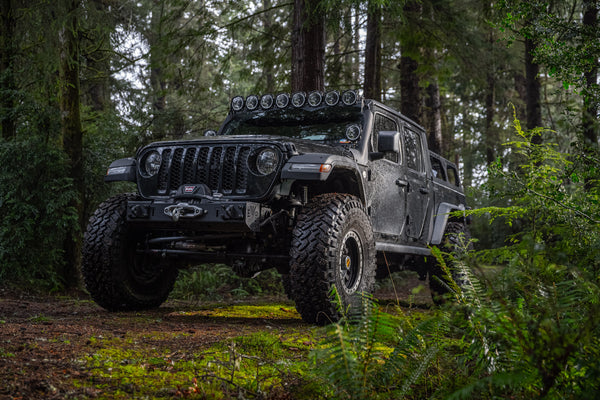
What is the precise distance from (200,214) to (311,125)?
6.83ft

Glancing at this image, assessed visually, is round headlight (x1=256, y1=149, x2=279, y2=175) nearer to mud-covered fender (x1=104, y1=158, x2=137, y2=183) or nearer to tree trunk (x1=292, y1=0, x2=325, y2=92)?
mud-covered fender (x1=104, y1=158, x2=137, y2=183)

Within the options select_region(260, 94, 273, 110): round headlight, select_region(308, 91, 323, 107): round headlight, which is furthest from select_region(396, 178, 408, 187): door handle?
select_region(260, 94, 273, 110): round headlight

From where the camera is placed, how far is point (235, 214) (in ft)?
15.6

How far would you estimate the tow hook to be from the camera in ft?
16.0

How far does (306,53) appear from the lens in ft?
29.5

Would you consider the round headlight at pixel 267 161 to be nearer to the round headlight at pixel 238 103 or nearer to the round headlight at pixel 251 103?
the round headlight at pixel 251 103

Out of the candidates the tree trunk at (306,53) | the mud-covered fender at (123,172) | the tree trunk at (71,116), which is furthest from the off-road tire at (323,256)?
the tree trunk at (71,116)

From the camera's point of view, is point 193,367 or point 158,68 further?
point 158,68

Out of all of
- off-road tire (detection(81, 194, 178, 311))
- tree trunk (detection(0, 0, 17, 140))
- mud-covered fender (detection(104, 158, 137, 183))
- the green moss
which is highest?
tree trunk (detection(0, 0, 17, 140))

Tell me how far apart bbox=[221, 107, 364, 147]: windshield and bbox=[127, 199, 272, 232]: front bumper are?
1.60m

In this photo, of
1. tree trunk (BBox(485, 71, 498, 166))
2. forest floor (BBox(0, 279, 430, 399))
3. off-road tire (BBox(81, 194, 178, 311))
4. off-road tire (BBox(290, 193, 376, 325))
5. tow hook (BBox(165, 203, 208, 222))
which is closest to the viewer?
forest floor (BBox(0, 279, 430, 399))

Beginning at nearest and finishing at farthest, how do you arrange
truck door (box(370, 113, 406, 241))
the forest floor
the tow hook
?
Answer: the forest floor < the tow hook < truck door (box(370, 113, 406, 241))

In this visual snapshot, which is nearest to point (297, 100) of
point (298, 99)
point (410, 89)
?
point (298, 99)

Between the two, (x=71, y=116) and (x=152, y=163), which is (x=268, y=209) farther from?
(x=71, y=116)
